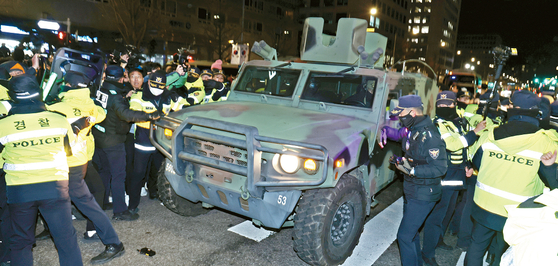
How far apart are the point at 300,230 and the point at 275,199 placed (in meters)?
0.40

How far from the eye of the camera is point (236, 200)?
356 cm

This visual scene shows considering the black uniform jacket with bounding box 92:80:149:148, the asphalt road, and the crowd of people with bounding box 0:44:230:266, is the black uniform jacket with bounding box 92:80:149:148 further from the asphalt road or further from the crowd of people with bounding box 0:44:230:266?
the asphalt road

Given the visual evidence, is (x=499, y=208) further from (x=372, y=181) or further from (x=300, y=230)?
(x=300, y=230)

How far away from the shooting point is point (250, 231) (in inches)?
177

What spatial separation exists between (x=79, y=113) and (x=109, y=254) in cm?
153

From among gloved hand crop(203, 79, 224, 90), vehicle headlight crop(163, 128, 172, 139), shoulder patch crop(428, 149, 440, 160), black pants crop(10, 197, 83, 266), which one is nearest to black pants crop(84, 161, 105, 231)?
vehicle headlight crop(163, 128, 172, 139)

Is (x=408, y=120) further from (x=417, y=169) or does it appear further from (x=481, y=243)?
(x=481, y=243)

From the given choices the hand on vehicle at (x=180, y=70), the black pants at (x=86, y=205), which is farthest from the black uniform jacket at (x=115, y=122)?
the hand on vehicle at (x=180, y=70)

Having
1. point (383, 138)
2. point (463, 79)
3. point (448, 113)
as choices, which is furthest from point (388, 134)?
point (463, 79)

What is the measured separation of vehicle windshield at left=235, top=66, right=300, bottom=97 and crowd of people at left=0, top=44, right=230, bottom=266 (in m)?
A: 1.14

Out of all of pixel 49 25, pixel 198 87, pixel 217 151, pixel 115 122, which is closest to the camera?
pixel 217 151

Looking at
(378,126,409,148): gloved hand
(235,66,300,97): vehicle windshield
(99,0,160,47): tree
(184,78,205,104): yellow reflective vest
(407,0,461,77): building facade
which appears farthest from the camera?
(407,0,461,77): building facade

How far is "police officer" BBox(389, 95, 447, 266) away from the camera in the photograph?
328 cm

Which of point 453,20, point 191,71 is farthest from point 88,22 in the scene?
point 453,20
